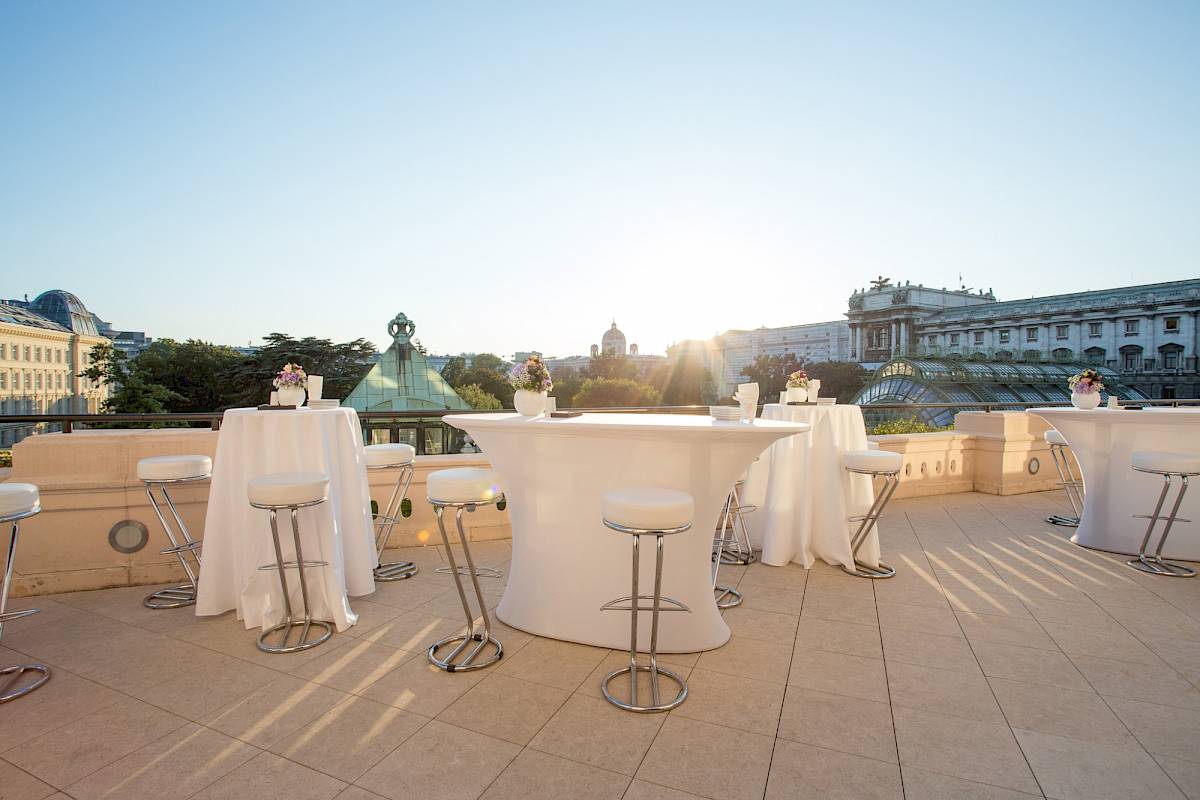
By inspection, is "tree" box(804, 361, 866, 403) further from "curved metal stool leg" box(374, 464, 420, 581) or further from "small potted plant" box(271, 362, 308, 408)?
"small potted plant" box(271, 362, 308, 408)

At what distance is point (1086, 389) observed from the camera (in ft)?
16.7

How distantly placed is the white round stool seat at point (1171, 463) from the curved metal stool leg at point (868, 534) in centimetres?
167

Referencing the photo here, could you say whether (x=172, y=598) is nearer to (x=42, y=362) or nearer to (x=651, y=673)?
(x=651, y=673)

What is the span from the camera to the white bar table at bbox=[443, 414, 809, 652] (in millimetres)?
2811

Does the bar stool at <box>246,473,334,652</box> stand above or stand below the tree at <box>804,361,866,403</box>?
below

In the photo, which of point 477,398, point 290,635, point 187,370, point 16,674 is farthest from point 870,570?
point 187,370

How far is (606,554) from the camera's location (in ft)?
9.78

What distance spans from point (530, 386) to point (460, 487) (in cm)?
65

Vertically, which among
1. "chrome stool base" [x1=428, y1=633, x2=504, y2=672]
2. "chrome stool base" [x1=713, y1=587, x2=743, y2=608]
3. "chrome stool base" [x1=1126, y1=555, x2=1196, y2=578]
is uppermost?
"chrome stool base" [x1=428, y1=633, x2=504, y2=672]

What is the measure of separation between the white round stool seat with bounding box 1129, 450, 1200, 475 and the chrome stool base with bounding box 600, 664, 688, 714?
3.79m

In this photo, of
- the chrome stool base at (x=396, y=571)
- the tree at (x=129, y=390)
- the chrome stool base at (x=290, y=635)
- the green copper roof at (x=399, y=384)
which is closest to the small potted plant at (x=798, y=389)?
the chrome stool base at (x=396, y=571)

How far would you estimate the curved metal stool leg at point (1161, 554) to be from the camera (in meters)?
4.19

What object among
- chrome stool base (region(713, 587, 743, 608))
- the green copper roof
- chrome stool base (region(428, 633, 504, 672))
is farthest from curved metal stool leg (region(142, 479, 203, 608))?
the green copper roof

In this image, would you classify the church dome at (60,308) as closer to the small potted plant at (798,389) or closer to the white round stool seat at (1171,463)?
the small potted plant at (798,389)
